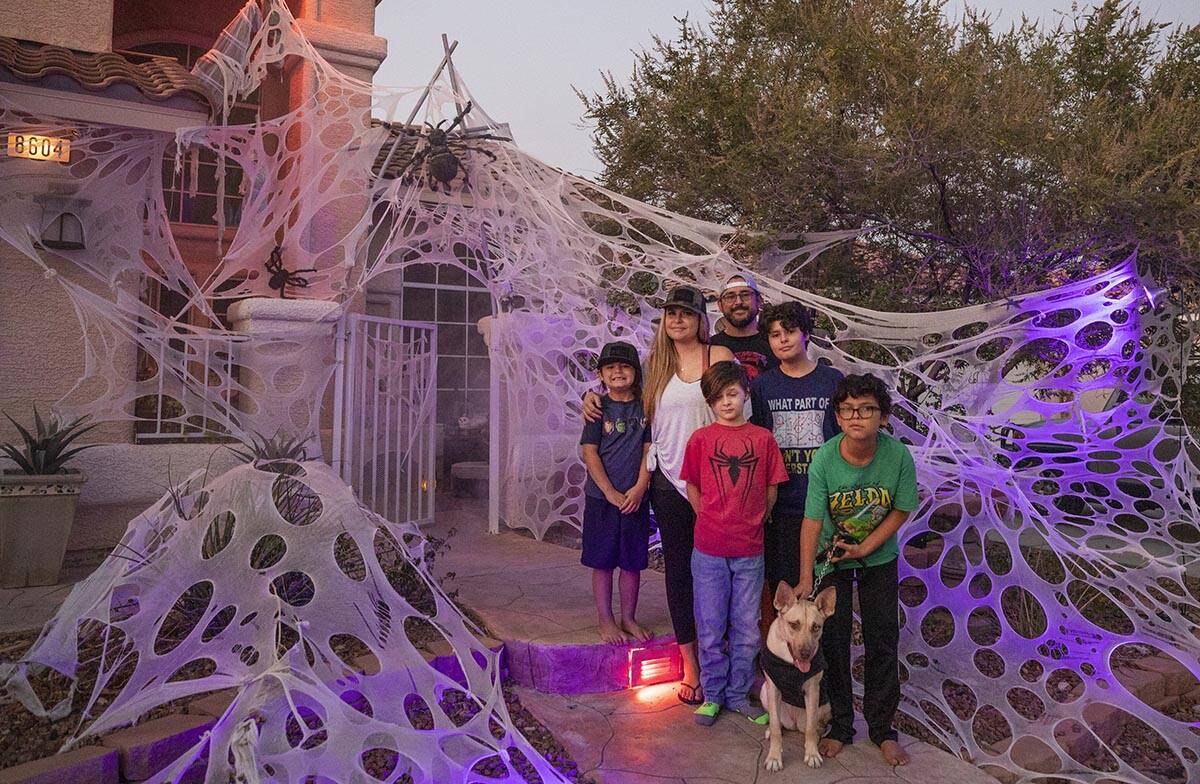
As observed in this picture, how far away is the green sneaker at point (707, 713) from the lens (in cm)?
353

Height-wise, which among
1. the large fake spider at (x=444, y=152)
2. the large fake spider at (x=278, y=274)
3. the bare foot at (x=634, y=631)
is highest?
the large fake spider at (x=444, y=152)

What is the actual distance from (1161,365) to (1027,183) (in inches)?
63.7

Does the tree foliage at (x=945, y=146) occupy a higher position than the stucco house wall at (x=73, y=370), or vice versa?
the tree foliage at (x=945, y=146)

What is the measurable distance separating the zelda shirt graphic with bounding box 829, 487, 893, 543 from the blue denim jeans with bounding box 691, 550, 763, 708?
0.45 metres

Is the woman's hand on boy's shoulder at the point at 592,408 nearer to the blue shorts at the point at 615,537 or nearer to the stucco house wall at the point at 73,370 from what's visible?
the blue shorts at the point at 615,537

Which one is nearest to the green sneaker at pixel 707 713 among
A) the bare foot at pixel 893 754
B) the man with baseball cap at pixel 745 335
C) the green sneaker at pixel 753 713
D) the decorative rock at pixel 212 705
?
the green sneaker at pixel 753 713

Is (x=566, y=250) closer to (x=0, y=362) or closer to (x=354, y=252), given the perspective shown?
(x=354, y=252)

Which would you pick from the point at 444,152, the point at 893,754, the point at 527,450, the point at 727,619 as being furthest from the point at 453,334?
the point at 893,754

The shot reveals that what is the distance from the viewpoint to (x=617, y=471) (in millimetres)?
3959

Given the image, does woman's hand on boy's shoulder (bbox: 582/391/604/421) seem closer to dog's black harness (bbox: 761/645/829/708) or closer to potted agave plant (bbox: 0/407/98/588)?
dog's black harness (bbox: 761/645/829/708)

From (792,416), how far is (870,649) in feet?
3.56

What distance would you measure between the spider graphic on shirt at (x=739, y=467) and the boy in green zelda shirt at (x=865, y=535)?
10.3 inches

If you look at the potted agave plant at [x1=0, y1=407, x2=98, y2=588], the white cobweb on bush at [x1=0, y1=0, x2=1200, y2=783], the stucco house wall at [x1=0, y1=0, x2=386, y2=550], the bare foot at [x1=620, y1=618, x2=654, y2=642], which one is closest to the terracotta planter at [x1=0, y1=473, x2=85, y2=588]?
the potted agave plant at [x1=0, y1=407, x2=98, y2=588]

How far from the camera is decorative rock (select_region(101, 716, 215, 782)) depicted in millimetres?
2805
